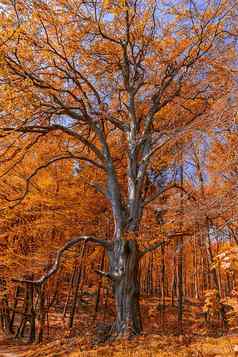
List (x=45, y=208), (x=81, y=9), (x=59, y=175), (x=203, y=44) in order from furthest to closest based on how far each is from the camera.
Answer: (x=59, y=175) → (x=45, y=208) → (x=203, y=44) → (x=81, y=9)

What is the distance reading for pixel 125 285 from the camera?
7.53 meters

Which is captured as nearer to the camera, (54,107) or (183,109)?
(54,107)

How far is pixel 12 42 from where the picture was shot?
7.62 metres

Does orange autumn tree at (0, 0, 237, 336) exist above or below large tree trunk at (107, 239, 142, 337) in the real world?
above

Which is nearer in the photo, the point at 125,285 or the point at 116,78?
the point at 125,285

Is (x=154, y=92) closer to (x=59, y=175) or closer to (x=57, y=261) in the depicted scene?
(x=59, y=175)

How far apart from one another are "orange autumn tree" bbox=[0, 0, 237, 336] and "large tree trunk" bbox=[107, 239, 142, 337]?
0.08 ft

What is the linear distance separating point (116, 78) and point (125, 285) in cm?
664

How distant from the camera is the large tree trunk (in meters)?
7.17

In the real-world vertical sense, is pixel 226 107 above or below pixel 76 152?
below

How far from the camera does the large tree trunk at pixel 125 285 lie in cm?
717

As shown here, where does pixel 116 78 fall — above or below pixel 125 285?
above

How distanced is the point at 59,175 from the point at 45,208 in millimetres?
1341

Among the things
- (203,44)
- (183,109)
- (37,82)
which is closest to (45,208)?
(37,82)
